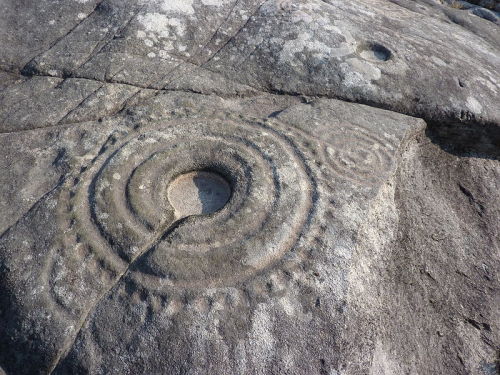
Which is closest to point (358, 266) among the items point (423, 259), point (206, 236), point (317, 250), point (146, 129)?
point (317, 250)

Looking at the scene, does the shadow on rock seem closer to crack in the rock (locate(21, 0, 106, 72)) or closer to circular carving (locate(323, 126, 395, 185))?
circular carving (locate(323, 126, 395, 185))

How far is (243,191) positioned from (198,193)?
0.36 meters

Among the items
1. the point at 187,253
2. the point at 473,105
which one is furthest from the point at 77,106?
the point at 473,105

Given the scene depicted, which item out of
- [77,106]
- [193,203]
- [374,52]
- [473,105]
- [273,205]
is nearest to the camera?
[273,205]

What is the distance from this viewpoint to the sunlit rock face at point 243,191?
7.53 ft

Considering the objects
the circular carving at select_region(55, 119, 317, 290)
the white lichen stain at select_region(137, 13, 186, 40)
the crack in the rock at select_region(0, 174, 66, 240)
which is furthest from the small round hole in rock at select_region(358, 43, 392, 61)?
the crack in the rock at select_region(0, 174, 66, 240)

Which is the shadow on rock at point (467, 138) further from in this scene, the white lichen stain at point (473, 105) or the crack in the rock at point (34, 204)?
the crack in the rock at point (34, 204)

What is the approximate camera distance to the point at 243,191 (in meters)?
2.85

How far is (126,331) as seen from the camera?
2250 millimetres

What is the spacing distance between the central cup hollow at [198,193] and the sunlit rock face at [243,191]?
0.6 inches

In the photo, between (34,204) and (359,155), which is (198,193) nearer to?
(34,204)

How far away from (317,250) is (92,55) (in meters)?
2.98

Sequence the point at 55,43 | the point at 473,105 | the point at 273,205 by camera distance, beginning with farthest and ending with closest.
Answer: the point at 55,43
the point at 473,105
the point at 273,205

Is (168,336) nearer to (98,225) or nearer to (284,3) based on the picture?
(98,225)
